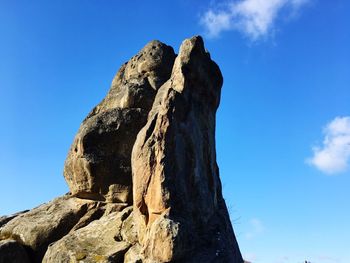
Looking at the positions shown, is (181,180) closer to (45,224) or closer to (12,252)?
(45,224)

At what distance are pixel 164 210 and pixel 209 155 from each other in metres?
4.53

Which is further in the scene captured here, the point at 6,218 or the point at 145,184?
the point at 6,218

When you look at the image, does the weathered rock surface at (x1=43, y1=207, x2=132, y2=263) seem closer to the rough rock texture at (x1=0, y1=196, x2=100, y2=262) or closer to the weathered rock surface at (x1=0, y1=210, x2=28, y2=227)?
the rough rock texture at (x1=0, y1=196, x2=100, y2=262)

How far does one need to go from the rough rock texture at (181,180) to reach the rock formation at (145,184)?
4 cm

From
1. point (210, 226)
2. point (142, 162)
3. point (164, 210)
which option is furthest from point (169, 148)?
point (210, 226)

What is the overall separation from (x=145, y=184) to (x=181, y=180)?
48.9 inches

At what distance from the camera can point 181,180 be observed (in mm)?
16047

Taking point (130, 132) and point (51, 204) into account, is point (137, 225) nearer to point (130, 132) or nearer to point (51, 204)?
point (130, 132)

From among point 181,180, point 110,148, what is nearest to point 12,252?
point 110,148

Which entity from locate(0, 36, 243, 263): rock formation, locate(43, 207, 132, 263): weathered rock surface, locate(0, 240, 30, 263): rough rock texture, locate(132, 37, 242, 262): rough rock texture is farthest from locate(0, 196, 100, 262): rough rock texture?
locate(132, 37, 242, 262): rough rock texture

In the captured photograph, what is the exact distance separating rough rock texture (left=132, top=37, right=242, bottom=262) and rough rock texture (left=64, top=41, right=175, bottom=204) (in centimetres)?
243

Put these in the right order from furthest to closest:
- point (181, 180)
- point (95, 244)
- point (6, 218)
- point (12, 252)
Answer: point (6, 218) → point (12, 252) → point (95, 244) → point (181, 180)

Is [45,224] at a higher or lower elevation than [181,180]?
lower

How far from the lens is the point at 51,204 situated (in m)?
21.7
